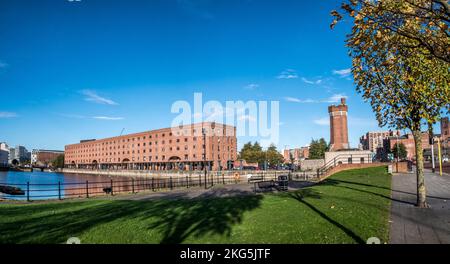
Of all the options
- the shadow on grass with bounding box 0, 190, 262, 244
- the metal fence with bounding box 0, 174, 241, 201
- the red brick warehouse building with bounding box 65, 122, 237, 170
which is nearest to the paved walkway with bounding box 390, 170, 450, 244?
the shadow on grass with bounding box 0, 190, 262, 244

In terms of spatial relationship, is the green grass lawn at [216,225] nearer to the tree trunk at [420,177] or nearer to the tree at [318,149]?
the tree trunk at [420,177]

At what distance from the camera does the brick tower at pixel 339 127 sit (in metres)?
66.0

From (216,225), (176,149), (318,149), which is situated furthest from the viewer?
(318,149)

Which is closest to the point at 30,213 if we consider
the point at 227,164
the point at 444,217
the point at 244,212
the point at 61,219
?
the point at 61,219

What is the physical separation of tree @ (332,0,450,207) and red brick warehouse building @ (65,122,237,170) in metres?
73.9

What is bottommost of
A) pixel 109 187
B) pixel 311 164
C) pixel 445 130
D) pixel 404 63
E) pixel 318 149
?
pixel 311 164

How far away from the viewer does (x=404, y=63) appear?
9695mm

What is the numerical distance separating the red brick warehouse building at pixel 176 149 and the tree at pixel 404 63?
7386 cm

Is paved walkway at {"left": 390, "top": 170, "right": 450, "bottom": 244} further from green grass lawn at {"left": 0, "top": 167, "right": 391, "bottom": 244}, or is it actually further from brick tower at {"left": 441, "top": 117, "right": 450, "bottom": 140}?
brick tower at {"left": 441, "top": 117, "right": 450, "bottom": 140}

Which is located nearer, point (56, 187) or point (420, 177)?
point (420, 177)

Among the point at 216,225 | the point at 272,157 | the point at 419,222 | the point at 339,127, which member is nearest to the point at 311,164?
the point at 339,127

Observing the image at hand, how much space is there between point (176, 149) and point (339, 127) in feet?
167

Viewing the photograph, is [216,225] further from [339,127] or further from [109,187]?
[339,127]
